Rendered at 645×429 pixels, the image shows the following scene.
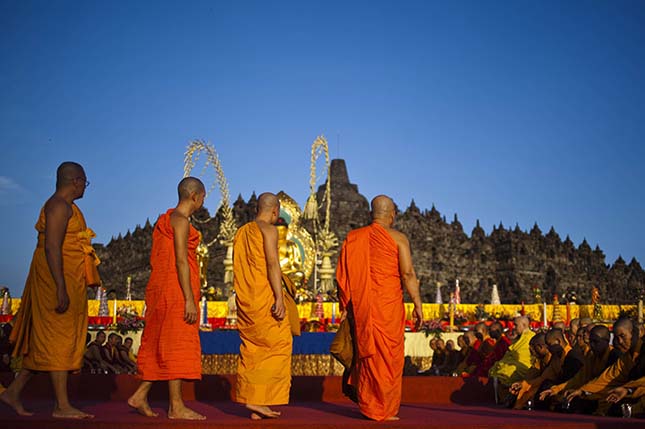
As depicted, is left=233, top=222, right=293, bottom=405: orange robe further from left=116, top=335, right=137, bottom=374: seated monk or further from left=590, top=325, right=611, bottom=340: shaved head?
left=116, top=335, right=137, bottom=374: seated monk

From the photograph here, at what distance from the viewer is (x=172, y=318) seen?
4305 millimetres

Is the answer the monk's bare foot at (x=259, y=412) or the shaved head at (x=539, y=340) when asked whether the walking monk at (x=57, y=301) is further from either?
the shaved head at (x=539, y=340)

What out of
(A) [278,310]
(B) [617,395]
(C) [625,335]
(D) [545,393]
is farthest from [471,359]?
(A) [278,310]

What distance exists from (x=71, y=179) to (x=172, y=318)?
108 cm

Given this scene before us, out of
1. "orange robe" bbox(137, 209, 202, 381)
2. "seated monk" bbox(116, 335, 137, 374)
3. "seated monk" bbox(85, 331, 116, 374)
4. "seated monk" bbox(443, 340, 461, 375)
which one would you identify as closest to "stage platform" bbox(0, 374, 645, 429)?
"orange robe" bbox(137, 209, 202, 381)

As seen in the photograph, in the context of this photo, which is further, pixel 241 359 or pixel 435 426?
pixel 241 359

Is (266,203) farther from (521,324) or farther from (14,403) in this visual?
(521,324)

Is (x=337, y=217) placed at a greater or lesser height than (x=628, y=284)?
greater

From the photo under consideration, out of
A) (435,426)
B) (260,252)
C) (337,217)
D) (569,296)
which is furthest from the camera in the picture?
(337,217)

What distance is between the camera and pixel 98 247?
135 feet

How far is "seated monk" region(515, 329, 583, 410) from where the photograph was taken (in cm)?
558

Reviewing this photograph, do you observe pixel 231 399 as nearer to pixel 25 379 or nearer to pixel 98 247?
pixel 25 379

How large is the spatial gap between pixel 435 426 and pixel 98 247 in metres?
39.5

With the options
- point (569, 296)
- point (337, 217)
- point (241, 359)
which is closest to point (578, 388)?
point (241, 359)
